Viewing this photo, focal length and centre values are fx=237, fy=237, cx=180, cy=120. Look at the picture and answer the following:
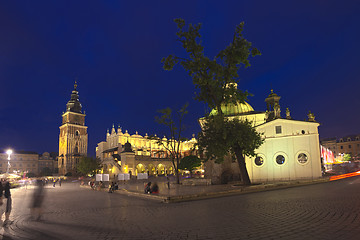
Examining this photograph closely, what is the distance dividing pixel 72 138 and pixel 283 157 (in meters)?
110

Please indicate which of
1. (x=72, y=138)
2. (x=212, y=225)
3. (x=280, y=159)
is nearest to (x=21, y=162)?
(x=72, y=138)

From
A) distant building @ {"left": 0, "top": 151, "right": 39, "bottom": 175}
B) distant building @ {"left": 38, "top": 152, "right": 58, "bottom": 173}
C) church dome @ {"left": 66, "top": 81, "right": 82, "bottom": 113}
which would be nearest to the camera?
distant building @ {"left": 0, "top": 151, "right": 39, "bottom": 175}

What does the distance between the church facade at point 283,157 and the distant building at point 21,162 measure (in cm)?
11992

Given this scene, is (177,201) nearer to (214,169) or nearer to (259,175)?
(214,169)

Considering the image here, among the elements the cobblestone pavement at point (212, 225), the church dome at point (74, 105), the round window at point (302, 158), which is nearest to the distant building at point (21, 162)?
the church dome at point (74, 105)

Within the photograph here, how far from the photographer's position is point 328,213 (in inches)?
366

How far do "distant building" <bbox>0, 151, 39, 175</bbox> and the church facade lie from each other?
120 meters

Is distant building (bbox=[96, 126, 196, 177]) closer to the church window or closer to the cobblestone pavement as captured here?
the church window

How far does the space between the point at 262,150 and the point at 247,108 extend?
1196 cm

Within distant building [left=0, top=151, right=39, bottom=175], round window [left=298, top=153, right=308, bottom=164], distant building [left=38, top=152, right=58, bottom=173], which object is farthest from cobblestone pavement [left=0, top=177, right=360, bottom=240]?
distant building [left=38, top=152, right=58, bottom=173]

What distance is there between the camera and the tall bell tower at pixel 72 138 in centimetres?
11281

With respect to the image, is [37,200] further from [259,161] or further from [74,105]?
[74,105]

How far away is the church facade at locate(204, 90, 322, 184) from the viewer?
31.0 meters

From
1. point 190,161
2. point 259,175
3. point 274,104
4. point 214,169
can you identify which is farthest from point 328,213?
point 190,161
